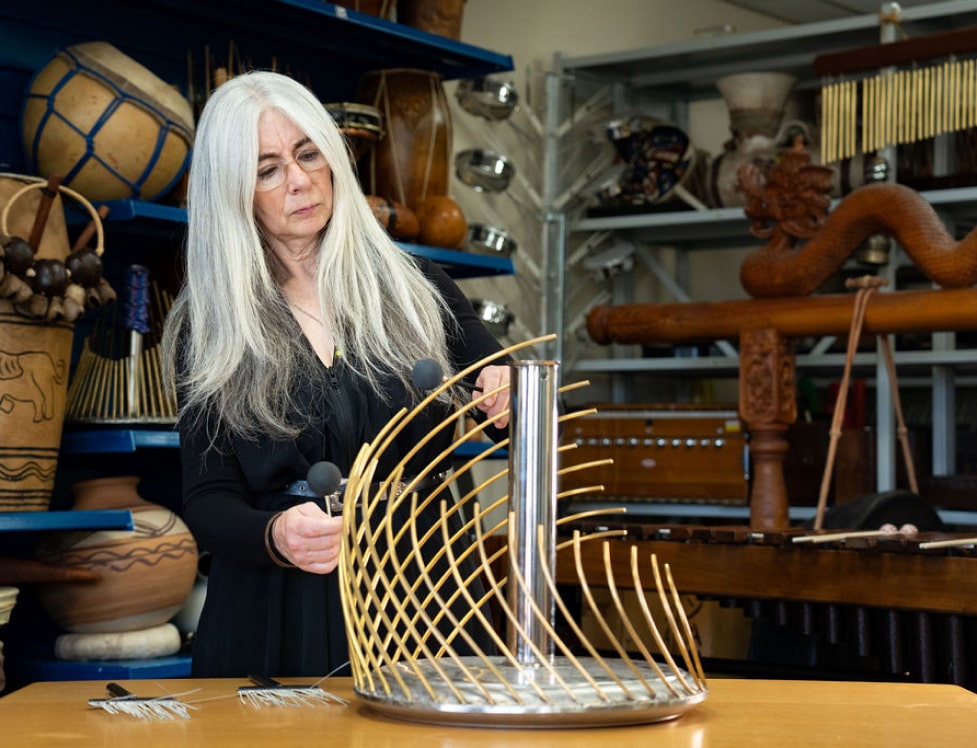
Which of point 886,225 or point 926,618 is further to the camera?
point 886,225

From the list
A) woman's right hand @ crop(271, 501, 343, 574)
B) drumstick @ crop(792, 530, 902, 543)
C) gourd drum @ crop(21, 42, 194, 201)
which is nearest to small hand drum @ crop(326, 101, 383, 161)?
gourd drum @ crop(21, 42, 194, 201)

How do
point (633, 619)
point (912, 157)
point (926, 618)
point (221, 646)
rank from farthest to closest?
point (912, 157), point (633, 619), point (926, 618), point (221, 646)

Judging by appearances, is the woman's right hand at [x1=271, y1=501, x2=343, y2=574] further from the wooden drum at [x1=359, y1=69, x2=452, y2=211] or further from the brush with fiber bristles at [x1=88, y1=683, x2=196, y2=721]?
the wooden drum at [x1=359, y1=69, x2=452, y2=211]

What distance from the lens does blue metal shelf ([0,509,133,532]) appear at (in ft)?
7.91

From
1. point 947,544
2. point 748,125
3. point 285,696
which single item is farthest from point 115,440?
point 748,125

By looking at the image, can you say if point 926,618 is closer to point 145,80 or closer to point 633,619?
point 633,619

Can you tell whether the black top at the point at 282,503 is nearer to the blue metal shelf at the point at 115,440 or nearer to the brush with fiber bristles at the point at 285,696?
the brush with fiber bristles at the point at 285,696

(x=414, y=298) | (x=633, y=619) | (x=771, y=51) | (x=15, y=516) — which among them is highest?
(x=771, y=51)

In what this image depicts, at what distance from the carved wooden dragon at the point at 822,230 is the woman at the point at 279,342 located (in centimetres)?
149

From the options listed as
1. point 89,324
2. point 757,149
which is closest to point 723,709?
point 89,324

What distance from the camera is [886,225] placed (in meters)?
2.94

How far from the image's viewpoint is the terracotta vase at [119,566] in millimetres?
2604

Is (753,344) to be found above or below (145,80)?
below

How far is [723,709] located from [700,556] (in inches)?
59.1
